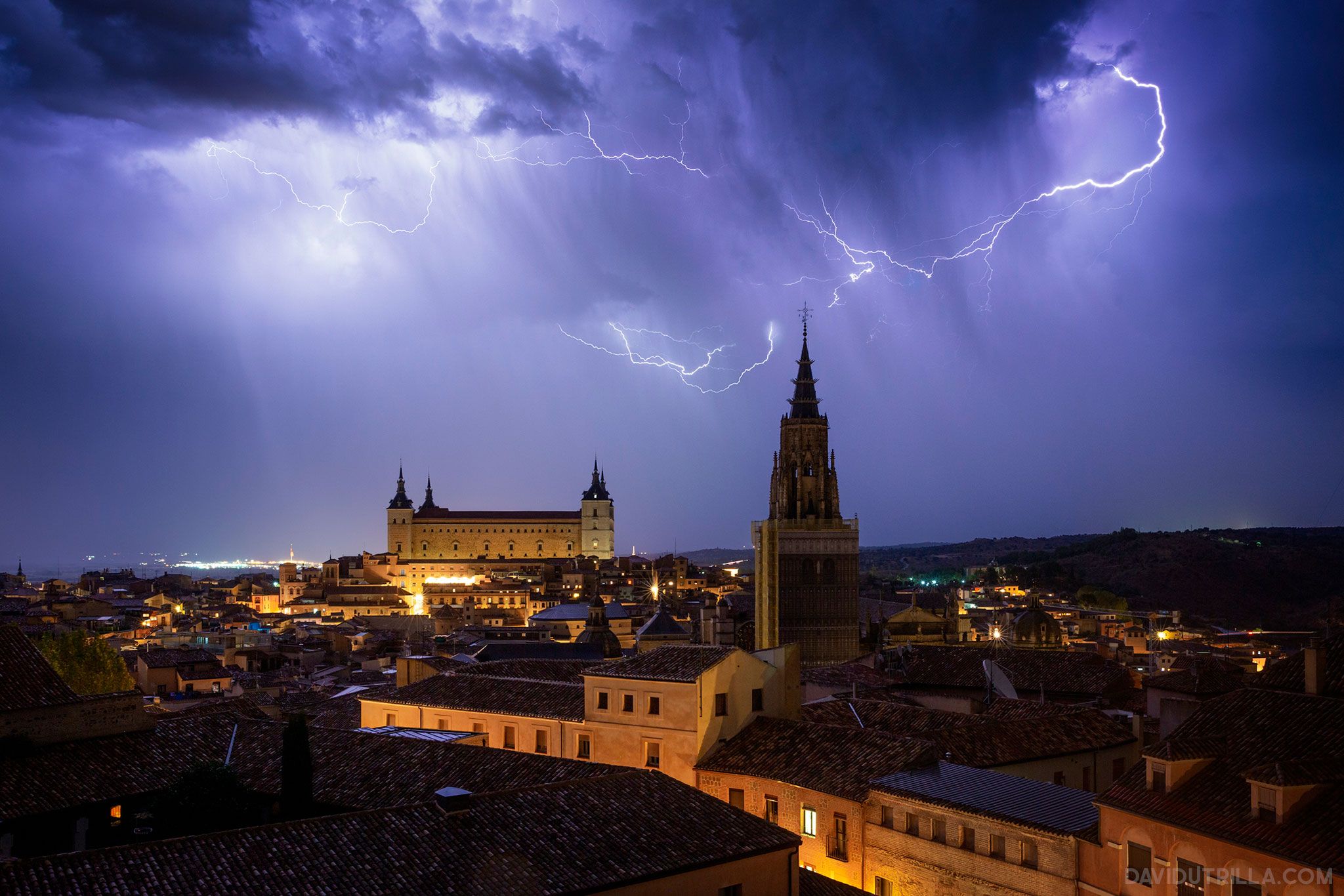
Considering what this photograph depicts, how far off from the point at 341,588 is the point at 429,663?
10085cm

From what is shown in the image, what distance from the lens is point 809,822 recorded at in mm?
21109

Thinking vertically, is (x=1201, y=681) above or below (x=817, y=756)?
above

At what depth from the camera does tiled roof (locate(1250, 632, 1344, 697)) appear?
52.8 feet

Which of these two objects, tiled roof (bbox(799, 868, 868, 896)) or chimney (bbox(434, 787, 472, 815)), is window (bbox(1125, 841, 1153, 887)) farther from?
chimney (bbox(434, 787, 472, 815))

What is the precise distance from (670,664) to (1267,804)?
13.2 metres

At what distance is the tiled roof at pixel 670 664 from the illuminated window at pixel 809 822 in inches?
151

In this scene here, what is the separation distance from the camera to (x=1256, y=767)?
14336 mm

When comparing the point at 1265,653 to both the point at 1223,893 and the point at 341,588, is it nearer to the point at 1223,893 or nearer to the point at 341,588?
the point at 1223,893

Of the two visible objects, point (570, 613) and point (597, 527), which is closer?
point (570, 613)

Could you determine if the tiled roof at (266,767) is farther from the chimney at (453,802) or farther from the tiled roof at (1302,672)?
the tiled roof at (1302,672)

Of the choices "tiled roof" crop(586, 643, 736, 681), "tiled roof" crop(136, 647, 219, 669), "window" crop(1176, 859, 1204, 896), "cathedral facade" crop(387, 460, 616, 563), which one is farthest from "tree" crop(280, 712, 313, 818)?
"cathedral facade" crop(387, 460, 616, 563)

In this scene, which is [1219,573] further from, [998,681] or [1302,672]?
[1302,672]

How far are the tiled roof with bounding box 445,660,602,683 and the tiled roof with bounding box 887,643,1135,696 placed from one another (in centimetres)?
1092

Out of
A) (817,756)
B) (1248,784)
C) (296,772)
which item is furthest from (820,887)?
(296,772)
